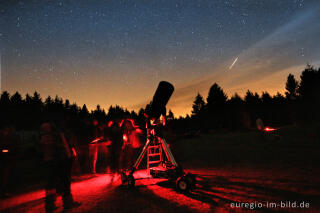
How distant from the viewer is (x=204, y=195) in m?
5.02

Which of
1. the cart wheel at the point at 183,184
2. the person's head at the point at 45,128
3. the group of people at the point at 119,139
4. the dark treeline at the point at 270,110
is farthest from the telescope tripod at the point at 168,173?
the dark treeline at the point at 270,110

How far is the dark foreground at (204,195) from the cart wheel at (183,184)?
170 mm

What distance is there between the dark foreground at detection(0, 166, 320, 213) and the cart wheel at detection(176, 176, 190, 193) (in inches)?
6.7

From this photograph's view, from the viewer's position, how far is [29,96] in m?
86.3

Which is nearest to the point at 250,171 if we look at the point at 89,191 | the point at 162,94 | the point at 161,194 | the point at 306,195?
the point at 306,195

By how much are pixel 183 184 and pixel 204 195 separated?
0.64 metres

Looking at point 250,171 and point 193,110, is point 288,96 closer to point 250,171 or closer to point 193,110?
point 193,110

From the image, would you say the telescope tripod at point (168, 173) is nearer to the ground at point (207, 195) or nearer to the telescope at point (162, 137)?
the telescope at point (162, 137)

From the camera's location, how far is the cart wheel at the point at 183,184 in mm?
5039

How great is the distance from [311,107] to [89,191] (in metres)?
48.1

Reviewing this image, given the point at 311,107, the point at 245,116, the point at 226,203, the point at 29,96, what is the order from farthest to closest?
the point at 29,96
the point at 245,116
the point at 311,107
the point at 226,203

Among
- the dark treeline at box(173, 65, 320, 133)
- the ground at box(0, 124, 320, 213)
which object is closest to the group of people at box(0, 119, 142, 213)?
the ground at box(0, 124, 320, 213)

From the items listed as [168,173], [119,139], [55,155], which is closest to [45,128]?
[55,155]

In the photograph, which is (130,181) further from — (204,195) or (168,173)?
(204,195)
